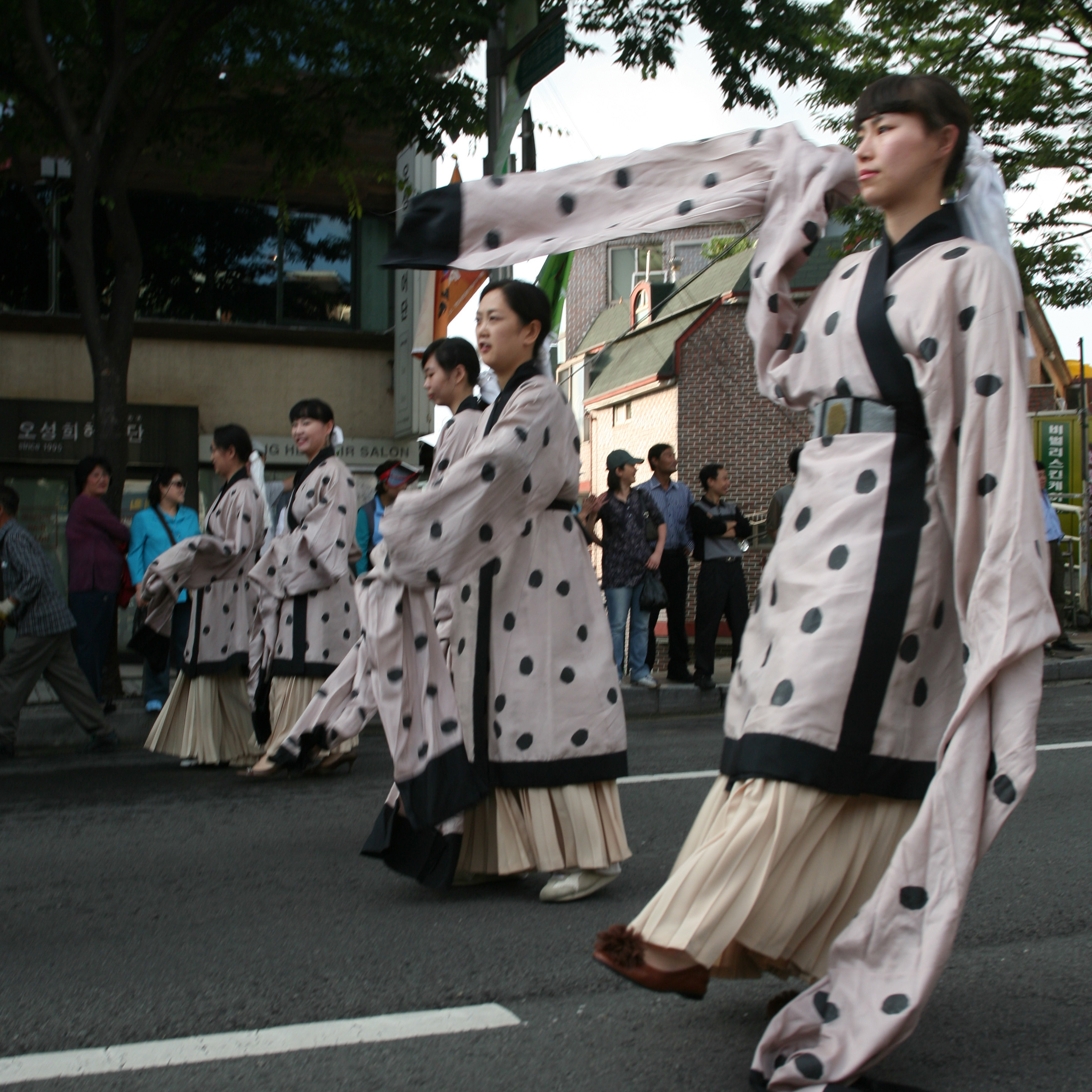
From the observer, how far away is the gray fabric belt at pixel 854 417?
2404mm

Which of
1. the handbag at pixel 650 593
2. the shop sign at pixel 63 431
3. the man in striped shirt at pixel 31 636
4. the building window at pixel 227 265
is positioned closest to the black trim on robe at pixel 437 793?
the man in striped shirt at pixel 31 636

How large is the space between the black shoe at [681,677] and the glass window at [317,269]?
22.4 ft

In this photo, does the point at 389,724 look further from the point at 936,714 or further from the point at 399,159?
the point at 399,159

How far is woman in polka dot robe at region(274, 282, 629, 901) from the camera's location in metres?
3.65

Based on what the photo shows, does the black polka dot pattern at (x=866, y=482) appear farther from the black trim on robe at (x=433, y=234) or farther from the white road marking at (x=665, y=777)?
the white road marking at (x=665, y=777)

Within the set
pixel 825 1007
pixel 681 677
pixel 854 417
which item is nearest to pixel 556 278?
pixel 681 677

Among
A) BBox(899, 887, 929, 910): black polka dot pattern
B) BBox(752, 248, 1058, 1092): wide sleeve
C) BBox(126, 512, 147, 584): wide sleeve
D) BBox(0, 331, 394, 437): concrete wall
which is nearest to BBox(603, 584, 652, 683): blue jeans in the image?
BBox(126, 512, 147, 584): wide sleeve

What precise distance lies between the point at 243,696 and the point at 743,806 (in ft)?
16.7

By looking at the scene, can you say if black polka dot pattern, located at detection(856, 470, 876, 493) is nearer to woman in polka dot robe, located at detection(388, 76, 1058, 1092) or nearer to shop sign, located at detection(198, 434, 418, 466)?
woman in polka dot robe, located at detection(388, 76, 1058, 1092)

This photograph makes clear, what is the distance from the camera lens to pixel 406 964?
3246 mm

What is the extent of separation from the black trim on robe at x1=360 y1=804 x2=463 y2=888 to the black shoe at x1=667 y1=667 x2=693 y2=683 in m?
6.61

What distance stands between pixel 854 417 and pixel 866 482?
14cm

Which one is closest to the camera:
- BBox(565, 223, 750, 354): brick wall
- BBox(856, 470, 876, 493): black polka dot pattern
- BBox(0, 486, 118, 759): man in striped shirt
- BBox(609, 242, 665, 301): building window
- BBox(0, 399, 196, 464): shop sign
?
BBox(856, 470, 876, 493): black polka dot pattern

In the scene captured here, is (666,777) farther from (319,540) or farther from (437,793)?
(437,793)
